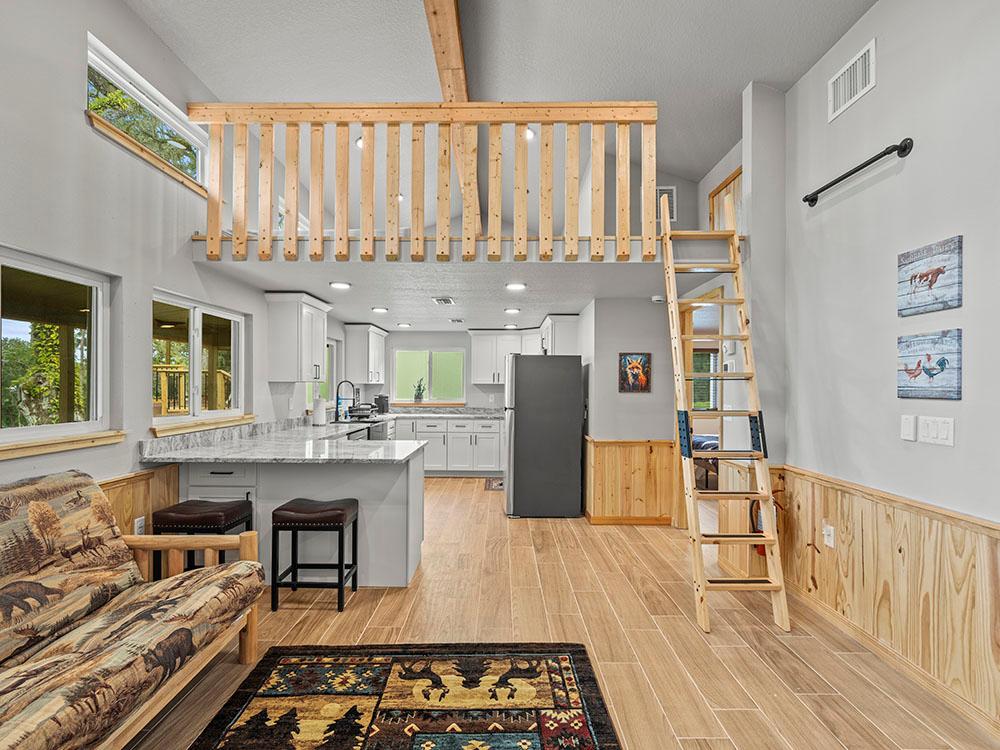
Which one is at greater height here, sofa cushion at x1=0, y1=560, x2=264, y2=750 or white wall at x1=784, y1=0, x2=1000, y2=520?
white wall at x1=784, y1=0, x2=1000, y2=520

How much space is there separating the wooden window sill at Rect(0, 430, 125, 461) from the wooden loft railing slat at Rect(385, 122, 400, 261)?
198 cm

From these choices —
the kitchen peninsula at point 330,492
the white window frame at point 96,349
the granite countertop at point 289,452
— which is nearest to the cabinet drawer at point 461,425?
the granite countertop at point 289,452

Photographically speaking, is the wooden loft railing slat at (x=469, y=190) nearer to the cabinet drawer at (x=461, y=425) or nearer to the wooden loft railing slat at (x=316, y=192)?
the wooden loft railing slat at (x=316, y=192)

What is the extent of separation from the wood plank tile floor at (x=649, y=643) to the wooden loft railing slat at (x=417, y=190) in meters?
2.28

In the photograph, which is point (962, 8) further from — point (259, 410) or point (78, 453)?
point (259, 410)

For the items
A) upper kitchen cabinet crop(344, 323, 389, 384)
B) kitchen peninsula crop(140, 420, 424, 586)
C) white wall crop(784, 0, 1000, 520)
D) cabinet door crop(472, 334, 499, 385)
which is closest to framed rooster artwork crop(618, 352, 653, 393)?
white wall crop(784, 0, 1000, 520)

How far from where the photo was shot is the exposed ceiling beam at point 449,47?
312cm

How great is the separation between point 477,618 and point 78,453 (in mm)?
2303

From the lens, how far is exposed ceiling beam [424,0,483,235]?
3118 mm

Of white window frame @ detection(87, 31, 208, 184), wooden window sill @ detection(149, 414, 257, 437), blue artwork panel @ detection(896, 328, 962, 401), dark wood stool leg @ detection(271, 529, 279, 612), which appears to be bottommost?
dark wood stool leg @ detection(271, 529, 279, 612)

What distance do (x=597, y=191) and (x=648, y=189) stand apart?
336 mm

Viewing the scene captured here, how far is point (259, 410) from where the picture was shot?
199 inches

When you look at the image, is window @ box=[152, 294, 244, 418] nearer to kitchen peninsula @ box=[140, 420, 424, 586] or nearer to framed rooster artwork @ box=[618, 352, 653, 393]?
kitchen peninsula @ box=[140, 420, 424, 586]

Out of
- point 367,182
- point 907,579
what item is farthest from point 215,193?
point 907,579
